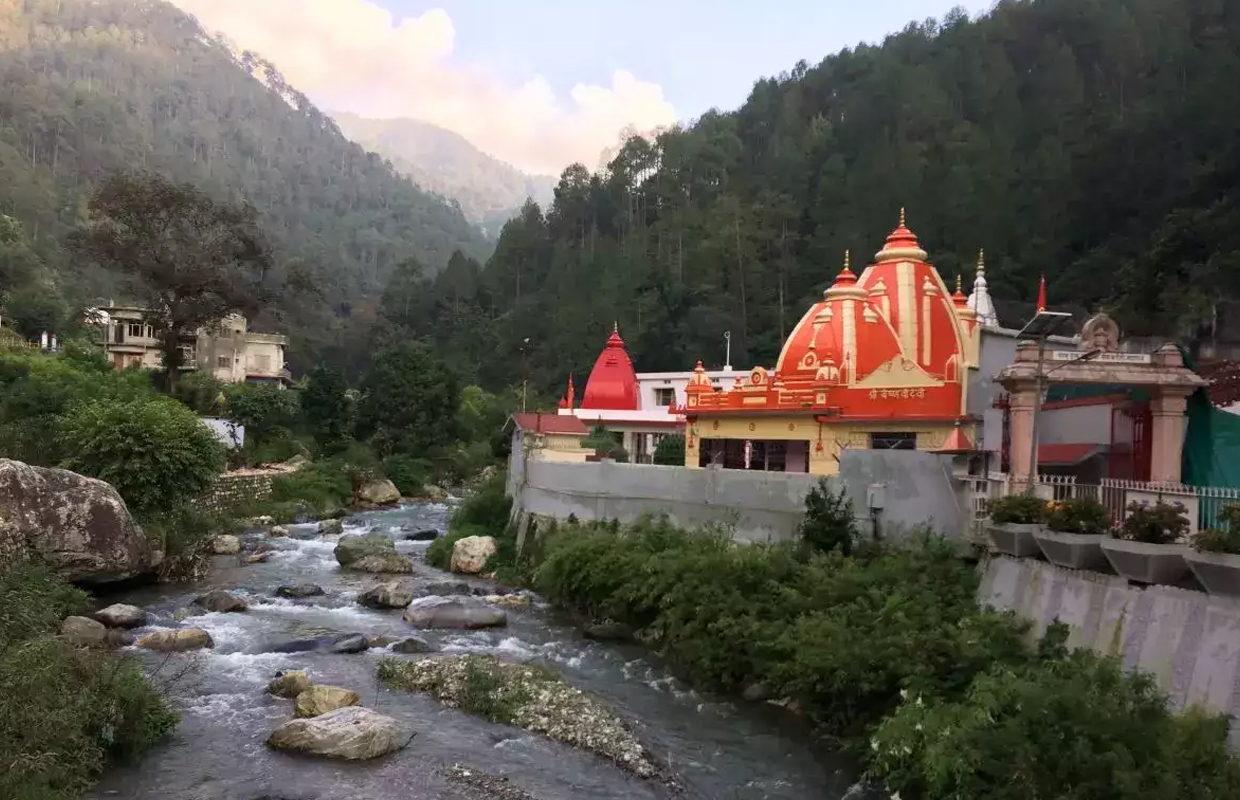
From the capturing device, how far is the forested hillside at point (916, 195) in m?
44.5

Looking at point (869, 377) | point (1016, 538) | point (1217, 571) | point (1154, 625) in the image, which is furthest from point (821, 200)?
point (1217, 571)

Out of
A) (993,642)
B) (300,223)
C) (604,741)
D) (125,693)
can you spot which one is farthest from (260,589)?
(300,223)

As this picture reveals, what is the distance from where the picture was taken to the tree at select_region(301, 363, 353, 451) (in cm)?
5225

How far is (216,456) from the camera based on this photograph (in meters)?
28.1

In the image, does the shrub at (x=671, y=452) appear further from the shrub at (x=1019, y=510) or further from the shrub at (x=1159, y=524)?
the shrub at (x=1159, y=524)

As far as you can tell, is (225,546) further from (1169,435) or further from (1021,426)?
(1169,435)

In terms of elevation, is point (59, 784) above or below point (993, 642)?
below

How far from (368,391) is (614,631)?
39.0m

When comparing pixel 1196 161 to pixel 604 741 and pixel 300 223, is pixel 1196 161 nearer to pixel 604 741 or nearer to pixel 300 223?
pixel 604 741

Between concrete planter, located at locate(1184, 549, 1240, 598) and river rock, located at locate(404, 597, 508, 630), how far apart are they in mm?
14465

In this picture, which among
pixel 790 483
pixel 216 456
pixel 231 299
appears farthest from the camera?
pixel 231 299

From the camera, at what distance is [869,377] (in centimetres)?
2402

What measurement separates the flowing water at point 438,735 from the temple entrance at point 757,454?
27.1ft

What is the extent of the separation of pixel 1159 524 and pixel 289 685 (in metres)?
13.4
